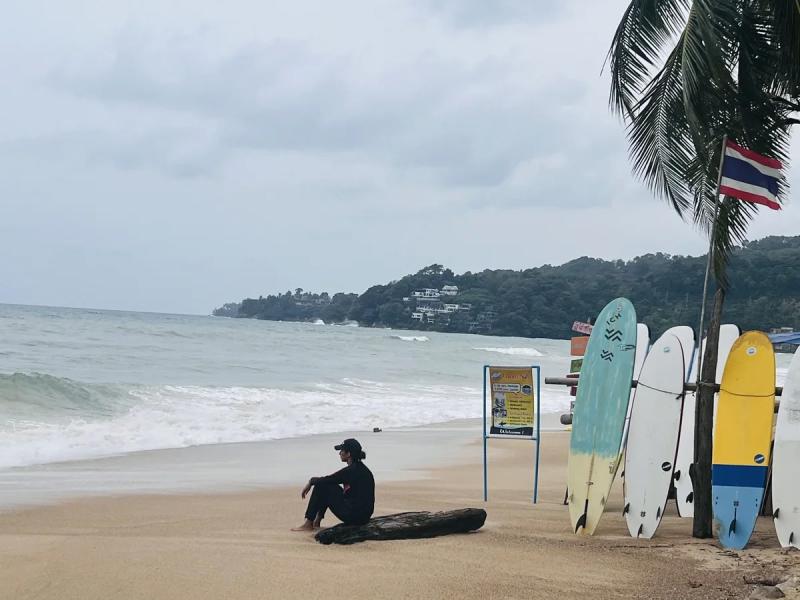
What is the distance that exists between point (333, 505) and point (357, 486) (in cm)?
21

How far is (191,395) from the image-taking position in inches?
742

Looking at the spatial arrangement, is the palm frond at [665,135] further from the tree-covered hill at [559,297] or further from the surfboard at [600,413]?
the tree-covered hill at [559,297]

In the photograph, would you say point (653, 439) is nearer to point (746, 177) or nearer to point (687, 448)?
point (687, 448)

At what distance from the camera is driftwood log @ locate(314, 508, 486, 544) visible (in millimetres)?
5676

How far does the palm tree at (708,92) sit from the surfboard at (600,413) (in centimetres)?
58

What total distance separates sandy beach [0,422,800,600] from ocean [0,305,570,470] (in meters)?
3.92

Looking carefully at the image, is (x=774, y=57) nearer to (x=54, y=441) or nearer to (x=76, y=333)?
(x=54, y=441)

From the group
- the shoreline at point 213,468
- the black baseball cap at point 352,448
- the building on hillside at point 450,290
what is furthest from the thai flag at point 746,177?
the building on hillside at point 450,290

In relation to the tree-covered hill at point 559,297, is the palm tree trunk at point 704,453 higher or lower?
lower

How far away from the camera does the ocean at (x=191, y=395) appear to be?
12656mm

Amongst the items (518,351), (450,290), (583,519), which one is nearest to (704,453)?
(583,519)

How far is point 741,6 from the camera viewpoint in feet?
25.6

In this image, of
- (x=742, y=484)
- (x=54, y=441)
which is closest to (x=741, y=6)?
(x=742, y=484)

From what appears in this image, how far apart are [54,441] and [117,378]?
1060 cm
